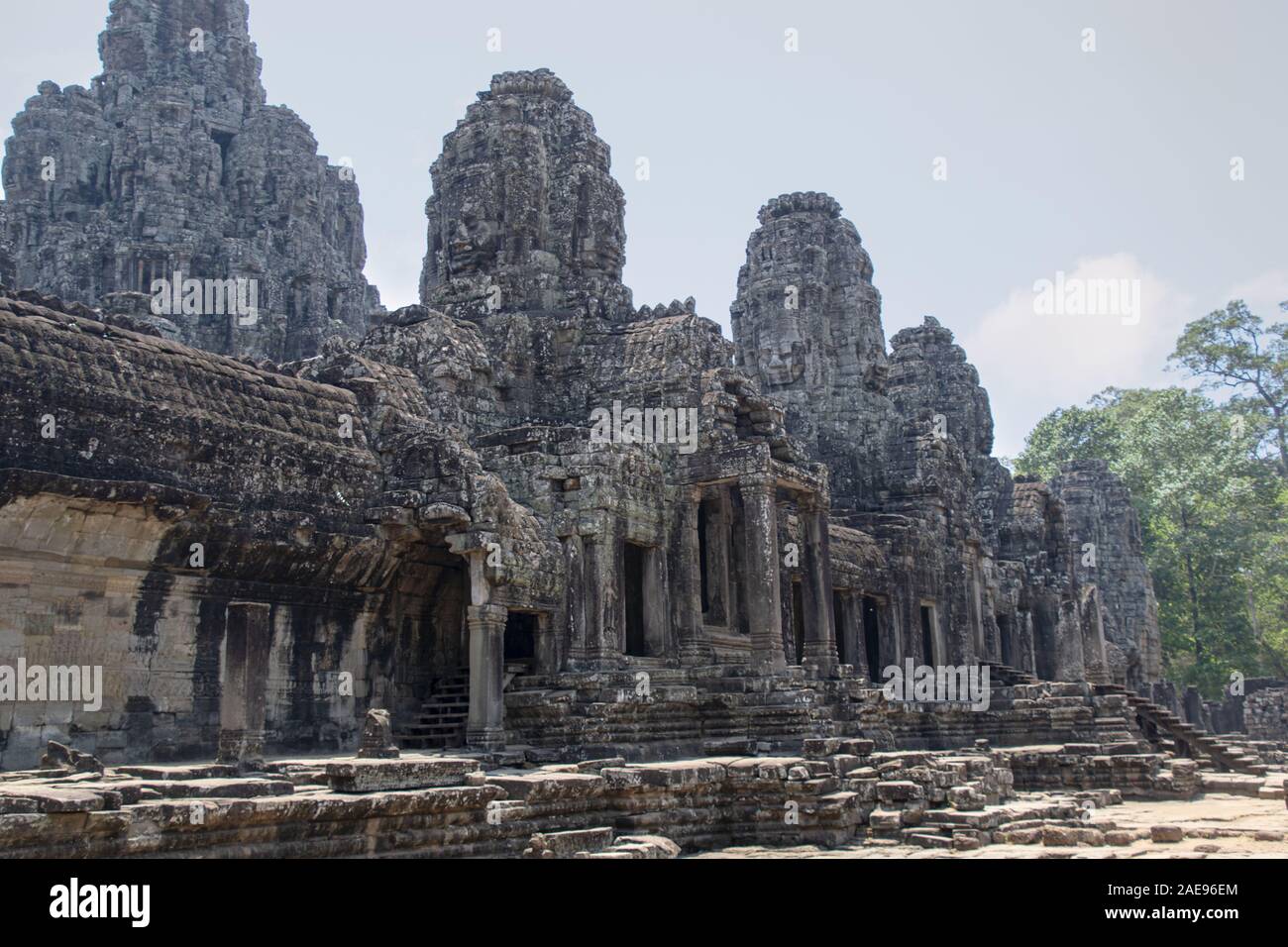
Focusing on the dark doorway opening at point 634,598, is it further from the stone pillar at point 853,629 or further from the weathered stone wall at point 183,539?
the stone pillar at point 853,629

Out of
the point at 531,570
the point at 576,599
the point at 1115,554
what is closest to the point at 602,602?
the point at 576,599

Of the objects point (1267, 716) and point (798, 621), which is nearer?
point (798, 621)

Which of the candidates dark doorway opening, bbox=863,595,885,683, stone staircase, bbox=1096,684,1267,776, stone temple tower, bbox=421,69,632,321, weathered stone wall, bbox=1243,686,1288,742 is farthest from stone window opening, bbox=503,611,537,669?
weathered stone wall, bbox=1243,686,1288,742

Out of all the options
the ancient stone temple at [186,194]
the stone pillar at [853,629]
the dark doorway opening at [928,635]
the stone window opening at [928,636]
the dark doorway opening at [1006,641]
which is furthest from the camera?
the ancient stone temple at [186,194]

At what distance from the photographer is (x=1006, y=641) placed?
3356 cm

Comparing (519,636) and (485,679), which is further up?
(519,636)

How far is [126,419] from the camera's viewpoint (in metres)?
12.6

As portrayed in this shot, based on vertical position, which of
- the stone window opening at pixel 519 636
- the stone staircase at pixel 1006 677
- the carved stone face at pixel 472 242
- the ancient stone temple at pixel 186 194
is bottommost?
the stone staircase at pixel 1006 677

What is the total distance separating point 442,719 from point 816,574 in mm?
7768

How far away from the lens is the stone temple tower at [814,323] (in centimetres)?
3238

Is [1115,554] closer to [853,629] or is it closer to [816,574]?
[853,629]

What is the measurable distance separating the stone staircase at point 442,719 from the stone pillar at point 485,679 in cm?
85

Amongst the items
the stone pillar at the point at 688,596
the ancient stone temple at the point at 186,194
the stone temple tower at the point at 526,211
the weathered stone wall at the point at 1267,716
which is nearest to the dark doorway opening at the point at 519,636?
the stone pillar at the point at 688,596
